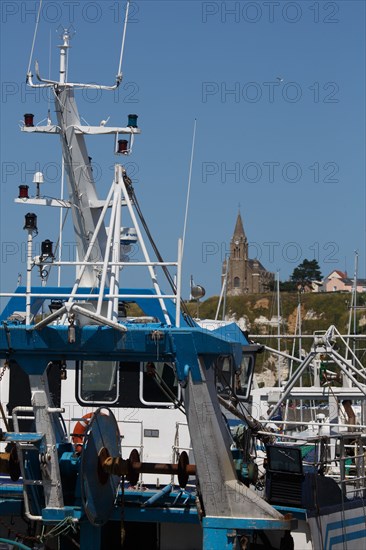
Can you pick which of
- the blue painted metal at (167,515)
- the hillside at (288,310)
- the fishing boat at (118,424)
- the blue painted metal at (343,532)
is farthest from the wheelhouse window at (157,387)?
the hillside at (288,310)

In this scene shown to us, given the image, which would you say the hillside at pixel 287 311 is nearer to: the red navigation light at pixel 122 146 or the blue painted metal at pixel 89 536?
the red navigation light at pixel 122 146

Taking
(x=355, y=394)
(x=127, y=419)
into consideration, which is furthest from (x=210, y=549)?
(x=355, y=394)

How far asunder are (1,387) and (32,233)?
11.4 feet

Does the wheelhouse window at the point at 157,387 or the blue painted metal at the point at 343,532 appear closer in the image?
the blue painted metal at the point at 343,532

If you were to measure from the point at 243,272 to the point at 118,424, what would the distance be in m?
159

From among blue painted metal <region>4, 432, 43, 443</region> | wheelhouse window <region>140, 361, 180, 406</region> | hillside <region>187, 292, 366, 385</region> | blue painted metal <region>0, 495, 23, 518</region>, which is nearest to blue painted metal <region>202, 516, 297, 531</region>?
blue painted metal <region>4, 432, 43, 443</region>

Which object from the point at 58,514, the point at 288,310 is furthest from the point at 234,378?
the point at 288,310

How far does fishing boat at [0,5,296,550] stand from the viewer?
14094 millimetres

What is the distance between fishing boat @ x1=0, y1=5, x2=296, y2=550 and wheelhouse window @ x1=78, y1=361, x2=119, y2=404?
2cm

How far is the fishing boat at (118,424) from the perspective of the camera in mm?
14094

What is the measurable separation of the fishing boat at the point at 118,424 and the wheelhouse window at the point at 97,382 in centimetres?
2

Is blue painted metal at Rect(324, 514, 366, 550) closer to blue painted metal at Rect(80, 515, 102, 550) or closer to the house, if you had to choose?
blue painted metal at Rect(80, 515, 102, 550)

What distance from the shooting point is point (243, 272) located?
176125 millimetres

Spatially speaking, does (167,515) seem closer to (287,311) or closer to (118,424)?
(118,424)
